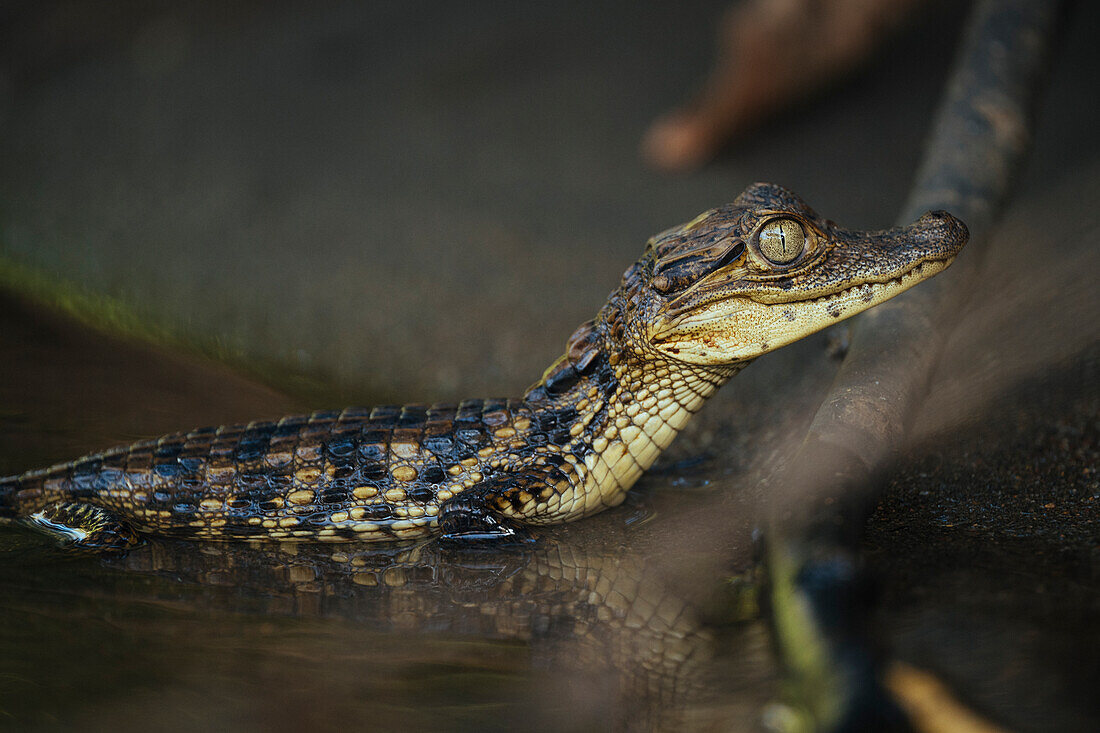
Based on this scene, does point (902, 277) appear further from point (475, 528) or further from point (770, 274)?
point (475, 528)

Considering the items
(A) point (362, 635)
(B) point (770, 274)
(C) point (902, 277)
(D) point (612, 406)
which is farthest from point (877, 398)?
(A) point (362, 635)

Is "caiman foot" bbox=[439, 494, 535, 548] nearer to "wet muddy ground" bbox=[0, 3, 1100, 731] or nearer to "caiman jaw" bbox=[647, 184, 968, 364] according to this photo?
"wet muddy ground" bbox=[0, 3, 1100, 731]

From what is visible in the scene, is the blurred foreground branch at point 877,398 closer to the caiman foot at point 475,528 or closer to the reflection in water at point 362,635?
the reflection in water at point 362,635

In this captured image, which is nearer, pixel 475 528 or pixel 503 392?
pixel 475 528

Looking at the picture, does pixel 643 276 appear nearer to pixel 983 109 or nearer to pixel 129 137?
pixel 983 109

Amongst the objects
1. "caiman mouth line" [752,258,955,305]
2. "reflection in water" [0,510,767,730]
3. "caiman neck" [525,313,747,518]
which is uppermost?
"caiman mouth line" [752,258,955,305]

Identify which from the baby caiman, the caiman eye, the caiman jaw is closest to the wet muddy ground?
the baby caiman
